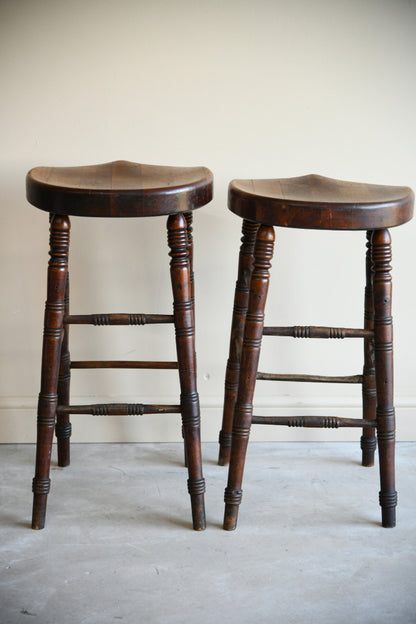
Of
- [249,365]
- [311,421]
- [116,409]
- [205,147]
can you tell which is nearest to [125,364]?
[116,409]

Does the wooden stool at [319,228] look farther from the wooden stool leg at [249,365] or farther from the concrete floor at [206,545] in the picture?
the concrete floor at [206,545]

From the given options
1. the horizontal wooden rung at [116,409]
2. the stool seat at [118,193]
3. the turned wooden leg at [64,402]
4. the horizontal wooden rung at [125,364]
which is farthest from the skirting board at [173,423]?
the stool seat at [118,193]

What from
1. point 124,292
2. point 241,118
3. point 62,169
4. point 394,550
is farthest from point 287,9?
point 394,550

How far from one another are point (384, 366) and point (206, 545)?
2.02 feet

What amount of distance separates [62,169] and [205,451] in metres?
0.97

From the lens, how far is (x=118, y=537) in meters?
1.84

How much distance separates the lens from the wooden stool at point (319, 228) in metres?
1.72

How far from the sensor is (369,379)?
218 cm

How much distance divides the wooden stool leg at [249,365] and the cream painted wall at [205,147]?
543 millimetres

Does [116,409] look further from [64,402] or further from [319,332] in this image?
[319,332]

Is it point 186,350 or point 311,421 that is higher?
point 186,350

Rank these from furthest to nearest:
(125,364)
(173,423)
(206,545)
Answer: (173,423) < (125,364) < (206,545)

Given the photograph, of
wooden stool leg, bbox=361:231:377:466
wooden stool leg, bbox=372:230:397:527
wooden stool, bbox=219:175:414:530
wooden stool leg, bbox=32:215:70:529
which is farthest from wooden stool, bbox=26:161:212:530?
wooden stool leg, bbox=361:231:377:466

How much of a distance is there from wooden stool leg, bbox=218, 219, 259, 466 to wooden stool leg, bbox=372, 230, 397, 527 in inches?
15.6
